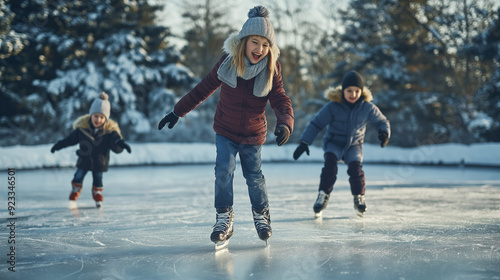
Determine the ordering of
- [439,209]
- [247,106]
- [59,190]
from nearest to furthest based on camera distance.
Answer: [247,106], [439,209], [59,190]

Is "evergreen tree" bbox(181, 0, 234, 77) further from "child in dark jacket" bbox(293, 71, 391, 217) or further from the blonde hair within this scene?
the blonde hair

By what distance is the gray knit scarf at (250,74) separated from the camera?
337 cm

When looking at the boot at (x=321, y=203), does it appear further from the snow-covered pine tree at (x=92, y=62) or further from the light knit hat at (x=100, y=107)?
the snow-covered pine tree at (x=92, y=62)

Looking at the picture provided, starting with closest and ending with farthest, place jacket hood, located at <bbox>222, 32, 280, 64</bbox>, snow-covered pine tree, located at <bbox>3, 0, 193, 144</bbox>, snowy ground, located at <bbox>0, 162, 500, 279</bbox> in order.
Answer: snowy ground, located at <bbox>0, 162, 500, 279</bbox> < jacket hood, located at <bbox>222, 32, 280, 64</bbox> < snow-covered pine tree, located at <bbox>3, 0, 193, 144</bbox>

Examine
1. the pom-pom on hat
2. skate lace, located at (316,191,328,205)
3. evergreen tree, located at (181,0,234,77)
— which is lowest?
skate lace, located at (316,191,328,205)

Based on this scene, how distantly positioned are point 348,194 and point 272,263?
437 cm

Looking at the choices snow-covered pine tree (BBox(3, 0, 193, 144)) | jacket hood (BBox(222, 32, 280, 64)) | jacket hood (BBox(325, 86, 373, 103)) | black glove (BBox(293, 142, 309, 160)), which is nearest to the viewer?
jacket hood (BBox(222, 32, 280, 64))

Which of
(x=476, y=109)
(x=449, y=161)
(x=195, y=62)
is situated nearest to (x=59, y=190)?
(x=449, y=161)

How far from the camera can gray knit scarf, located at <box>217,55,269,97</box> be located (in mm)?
3367

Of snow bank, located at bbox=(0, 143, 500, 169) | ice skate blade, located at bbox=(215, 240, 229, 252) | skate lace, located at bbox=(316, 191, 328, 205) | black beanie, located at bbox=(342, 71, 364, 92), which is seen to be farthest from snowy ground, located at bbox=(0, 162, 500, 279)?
snow bank, located at bbox=(0, 143, 500, 169)

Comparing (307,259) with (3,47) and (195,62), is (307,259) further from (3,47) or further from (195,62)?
(195,62)

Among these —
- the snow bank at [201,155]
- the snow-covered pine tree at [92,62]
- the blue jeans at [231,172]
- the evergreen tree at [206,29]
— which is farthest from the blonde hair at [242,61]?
the evergreen tree at [206,29]

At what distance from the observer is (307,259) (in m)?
2.89

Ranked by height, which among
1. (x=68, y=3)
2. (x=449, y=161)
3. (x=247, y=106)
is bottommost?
Answer: (x=449, y=161)
